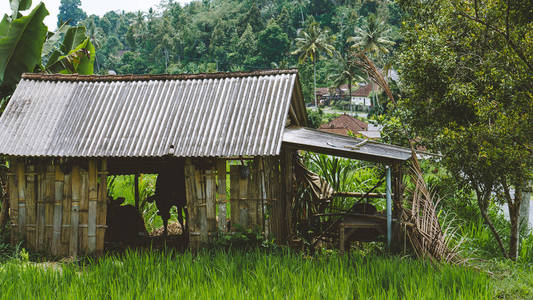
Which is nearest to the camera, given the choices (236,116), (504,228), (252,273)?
(252,273)

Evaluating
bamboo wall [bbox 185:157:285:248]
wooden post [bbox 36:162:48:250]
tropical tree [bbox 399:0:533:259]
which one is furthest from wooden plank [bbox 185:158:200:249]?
tropical tree [bbox 399:0:533:259]

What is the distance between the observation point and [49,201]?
22.9 ft

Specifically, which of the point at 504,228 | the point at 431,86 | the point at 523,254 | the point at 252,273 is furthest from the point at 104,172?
the point at 504,228

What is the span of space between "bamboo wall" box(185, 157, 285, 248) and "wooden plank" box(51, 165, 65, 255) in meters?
1.89

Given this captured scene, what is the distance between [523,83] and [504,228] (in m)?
3.68

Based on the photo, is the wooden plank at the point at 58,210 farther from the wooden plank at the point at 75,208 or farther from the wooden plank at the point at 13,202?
the wooden plank at the point at 13,202

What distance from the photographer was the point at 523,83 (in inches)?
235

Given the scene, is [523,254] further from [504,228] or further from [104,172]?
[104,172]

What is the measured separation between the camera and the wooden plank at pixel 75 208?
22.5ft

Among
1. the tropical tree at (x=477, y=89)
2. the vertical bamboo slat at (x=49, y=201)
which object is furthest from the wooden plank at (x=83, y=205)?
the tropical tree at (x=477, y=89)

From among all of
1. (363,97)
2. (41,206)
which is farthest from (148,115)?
(363,97)

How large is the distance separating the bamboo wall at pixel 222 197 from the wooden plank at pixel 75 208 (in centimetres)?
162

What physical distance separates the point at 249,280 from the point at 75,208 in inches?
132

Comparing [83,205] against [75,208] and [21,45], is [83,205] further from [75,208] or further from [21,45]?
[21,45]
